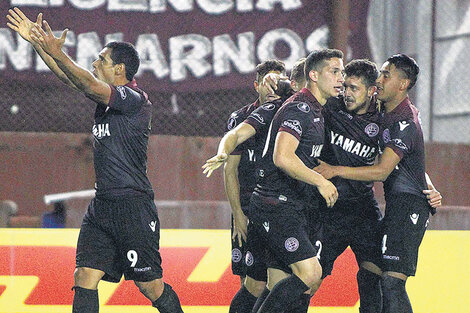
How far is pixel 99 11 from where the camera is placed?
374 inches

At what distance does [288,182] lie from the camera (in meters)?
6.32

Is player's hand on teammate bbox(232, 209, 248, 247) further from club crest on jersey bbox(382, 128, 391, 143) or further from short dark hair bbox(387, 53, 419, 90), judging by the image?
short dark hair bbox(387, 53, 419, 90)

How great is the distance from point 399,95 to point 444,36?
7048 mm

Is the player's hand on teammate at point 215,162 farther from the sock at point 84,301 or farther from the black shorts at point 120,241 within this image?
the sock at point 84,301

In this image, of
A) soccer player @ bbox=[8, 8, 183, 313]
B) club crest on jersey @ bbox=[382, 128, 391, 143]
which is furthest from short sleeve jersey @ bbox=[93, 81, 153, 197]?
club crest on jersey @ bbox=[382, 128, 391, 143]

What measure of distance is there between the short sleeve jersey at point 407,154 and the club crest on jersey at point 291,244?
0.99 m

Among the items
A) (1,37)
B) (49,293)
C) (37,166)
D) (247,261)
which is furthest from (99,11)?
(247,261)

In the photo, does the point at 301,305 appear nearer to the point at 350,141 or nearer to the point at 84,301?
the point at 350,141

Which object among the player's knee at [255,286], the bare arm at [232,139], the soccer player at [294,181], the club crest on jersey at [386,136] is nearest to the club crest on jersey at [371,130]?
the club crest on jersey at [386,136]

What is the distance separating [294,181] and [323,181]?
15.6 inches

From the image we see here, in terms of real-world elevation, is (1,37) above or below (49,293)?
above

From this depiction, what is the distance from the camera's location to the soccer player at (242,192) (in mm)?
6934

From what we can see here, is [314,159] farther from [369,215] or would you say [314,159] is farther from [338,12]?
[338,12]

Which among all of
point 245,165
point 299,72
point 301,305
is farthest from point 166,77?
point 301,305
